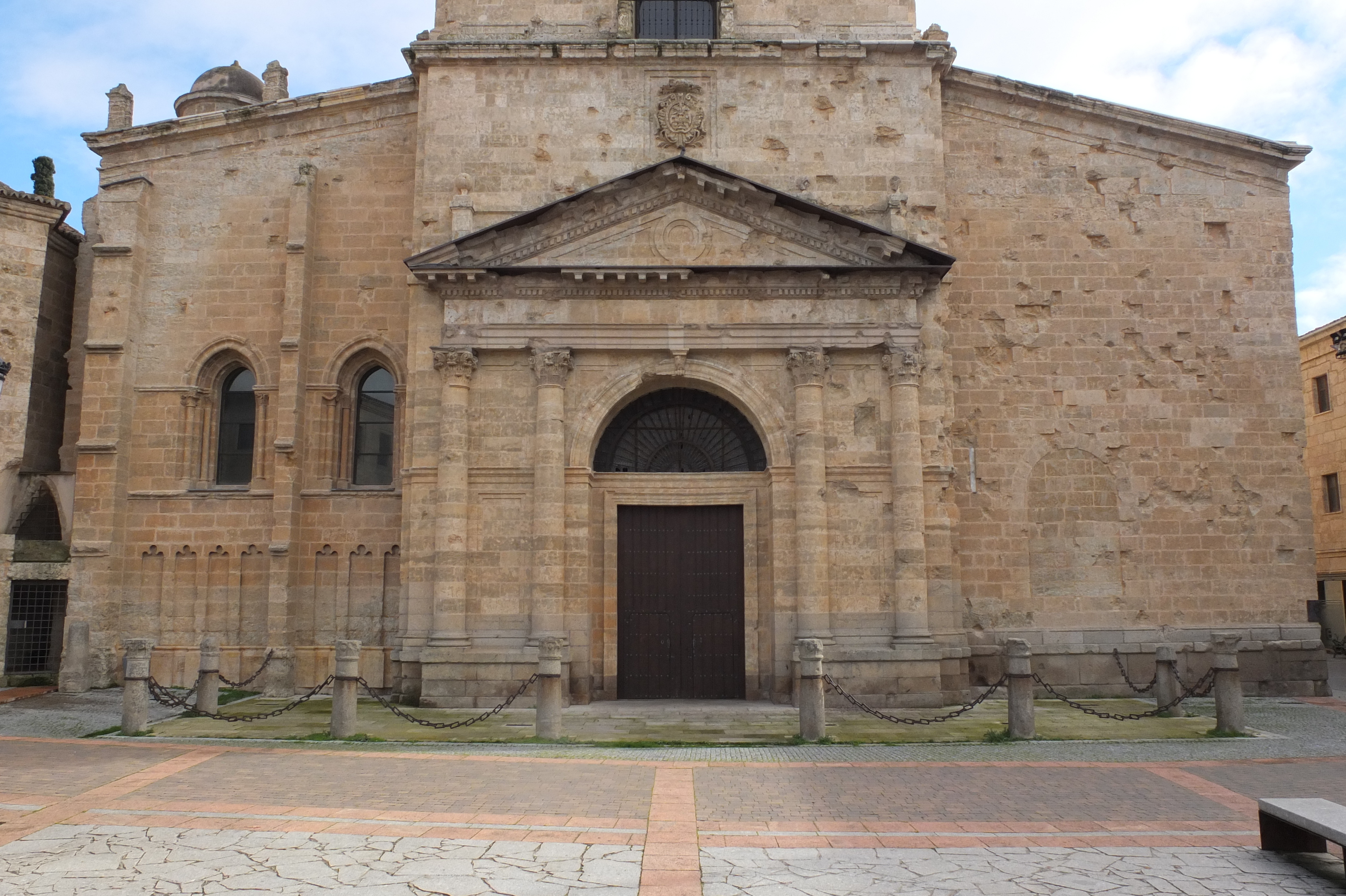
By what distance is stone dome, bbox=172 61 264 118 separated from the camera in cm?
2747

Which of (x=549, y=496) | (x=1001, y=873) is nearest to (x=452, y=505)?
(x=549, y=496)

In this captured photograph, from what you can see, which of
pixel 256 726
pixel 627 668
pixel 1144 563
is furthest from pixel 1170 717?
pixel 256 726

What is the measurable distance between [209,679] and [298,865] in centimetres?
898

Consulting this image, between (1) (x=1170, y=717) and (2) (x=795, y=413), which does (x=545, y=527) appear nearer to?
(2) (x=795, y=413)

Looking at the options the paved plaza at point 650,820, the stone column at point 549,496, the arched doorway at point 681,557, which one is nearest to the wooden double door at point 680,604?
the arched doorway at point 681,557

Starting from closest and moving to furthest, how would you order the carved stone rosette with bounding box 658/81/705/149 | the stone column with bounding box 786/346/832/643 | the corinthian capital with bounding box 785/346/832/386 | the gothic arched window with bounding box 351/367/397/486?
the stone column with bounding box 786/346/832/643 < the corinthian capital with bounding box 785/346/832/386 < the carved stone rosette with bounding box 658/81/705/149 < the gothic arched window with bounding box 351/367/397/486

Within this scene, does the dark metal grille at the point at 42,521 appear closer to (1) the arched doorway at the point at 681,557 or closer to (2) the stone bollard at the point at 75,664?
(2) the stone bollard at the point at 75,664

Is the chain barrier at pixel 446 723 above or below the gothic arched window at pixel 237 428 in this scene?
below

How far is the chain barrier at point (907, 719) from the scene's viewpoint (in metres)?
13.3

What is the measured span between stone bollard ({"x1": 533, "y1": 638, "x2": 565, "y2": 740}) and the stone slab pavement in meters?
1.24

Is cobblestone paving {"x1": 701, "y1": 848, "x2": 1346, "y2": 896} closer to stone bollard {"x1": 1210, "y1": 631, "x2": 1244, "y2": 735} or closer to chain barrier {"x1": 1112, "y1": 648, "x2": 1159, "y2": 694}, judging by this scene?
stone bollard {"x1": 1210, "y1": 631, "x2": 1244, "y2": 735}

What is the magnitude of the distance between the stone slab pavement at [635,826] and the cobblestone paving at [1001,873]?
2cm

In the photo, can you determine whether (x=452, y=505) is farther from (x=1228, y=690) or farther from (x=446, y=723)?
(x=1228, y=690)

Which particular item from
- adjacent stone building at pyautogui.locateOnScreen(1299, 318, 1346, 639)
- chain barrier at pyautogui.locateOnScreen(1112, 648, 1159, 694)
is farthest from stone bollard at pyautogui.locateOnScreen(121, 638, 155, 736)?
adjacent stone building at pyautogui.locateOnScreen(1299, 318, 1346, 639)
